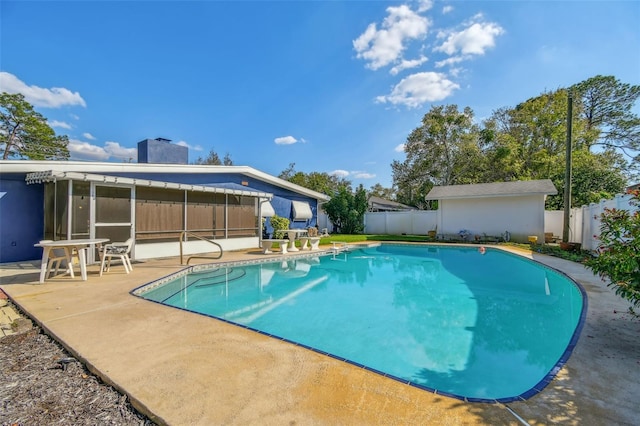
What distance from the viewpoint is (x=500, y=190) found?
19531 millimetres

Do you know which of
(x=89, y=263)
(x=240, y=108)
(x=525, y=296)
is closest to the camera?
(x=525, y=296)

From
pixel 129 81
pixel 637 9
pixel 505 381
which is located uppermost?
pixel 129 81

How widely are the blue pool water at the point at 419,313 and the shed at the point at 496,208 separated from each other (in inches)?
324

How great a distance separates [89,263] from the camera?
31.0ft

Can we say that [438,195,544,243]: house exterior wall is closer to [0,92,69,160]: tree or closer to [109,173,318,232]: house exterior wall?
[109,173,318,232]: house exterior wall

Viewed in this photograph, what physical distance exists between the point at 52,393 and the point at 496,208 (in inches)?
883

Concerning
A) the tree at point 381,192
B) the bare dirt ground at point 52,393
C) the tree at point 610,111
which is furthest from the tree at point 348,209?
the tree at point 381,192

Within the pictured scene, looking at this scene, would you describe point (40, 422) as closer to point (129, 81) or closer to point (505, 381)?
point (505, 381)

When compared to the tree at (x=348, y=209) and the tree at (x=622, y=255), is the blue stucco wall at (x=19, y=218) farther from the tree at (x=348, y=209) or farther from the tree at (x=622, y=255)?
the tree at (x=348, y=209)

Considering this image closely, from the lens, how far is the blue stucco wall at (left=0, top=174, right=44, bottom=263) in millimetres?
9844

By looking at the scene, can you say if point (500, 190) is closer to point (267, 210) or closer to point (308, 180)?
point (267, 210)

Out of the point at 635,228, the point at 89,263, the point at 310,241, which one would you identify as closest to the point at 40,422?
the point at 635,228

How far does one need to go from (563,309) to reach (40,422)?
8.93 metres

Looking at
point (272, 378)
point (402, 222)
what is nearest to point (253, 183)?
point (402, 222)
